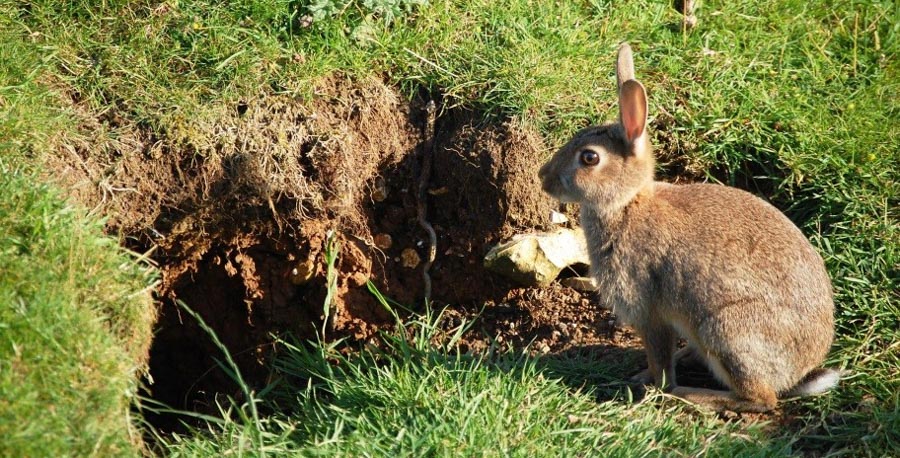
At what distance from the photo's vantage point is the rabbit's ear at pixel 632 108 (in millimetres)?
4266

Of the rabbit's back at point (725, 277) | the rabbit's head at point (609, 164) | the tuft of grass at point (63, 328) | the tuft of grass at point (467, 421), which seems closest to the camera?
the tuft of grass at point (63, 328)

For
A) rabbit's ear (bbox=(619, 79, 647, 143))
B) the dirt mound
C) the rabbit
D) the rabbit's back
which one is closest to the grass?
the dirt mound

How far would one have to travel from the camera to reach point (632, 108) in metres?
4.38

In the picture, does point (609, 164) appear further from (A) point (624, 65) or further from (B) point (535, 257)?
(B) point (535, 257)

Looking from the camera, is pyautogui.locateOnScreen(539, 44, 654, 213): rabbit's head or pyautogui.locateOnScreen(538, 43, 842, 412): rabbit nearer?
pyautogui.locateOnScreen(538, 43, 842, 412): rabbit

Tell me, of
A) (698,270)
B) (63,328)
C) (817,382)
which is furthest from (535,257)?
(63,328)

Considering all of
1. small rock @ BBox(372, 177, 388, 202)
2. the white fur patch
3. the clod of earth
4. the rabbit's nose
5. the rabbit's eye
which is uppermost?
Result: the rabbit's eye

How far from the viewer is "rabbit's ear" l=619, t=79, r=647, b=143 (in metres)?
4.27

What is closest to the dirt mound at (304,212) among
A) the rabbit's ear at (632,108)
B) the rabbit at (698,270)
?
the rabbit at (698,270)

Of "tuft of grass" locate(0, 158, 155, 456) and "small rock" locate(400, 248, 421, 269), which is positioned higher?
"tuft of grass" locate(0, 158, 155, 456)

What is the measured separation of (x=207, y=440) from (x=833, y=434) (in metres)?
2.60

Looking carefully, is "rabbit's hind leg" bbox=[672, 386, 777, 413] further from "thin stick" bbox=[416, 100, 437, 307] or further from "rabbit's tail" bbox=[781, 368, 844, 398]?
"thin stick" bbox=[416, 100, 437, 307]

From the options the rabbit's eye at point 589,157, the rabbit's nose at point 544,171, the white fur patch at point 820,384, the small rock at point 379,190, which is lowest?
the white fur patch at point 820,384

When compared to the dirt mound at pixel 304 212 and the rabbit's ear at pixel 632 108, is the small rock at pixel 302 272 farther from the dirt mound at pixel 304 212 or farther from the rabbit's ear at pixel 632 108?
the rabbit's ear at pixel 632 108
